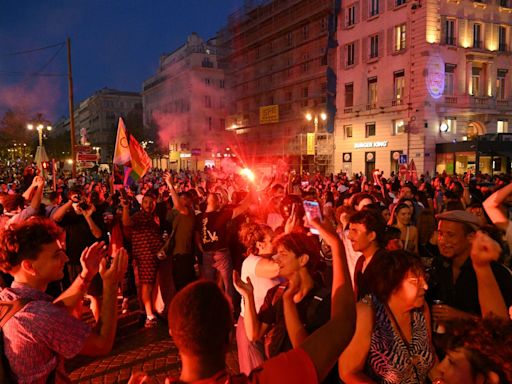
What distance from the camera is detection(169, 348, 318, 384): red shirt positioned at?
5.38ft

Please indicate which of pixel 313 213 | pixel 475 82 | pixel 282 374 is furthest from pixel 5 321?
pixel 475 82

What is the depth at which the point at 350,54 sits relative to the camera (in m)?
36.6

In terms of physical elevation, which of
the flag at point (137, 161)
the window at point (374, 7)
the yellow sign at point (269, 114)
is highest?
the window at point (374, 7)

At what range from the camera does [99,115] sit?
Answer: 9475 centimetres

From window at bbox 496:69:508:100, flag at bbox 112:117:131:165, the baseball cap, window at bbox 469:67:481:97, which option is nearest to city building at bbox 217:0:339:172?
window at bbox 469:67:481:97

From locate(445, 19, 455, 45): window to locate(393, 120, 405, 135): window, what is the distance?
659 centimetres

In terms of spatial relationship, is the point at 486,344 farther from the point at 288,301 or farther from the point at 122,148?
the point at 122,148

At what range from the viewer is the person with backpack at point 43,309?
2.05m

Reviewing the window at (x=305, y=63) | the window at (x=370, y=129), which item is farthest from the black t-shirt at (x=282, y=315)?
the window at (x=305, y=63)

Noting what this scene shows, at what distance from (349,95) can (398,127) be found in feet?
21.2

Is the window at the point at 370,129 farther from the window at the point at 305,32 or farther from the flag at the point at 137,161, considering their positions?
the flag at the point at 137,161

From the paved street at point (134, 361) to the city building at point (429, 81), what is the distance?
86.4 ft

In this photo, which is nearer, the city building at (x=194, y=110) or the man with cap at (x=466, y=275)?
the man with cap at (x=466, y=275)

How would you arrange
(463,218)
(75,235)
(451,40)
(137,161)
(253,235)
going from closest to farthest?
(463,218) < (253,235) < (75,235) < (137,161) < (451,40)
